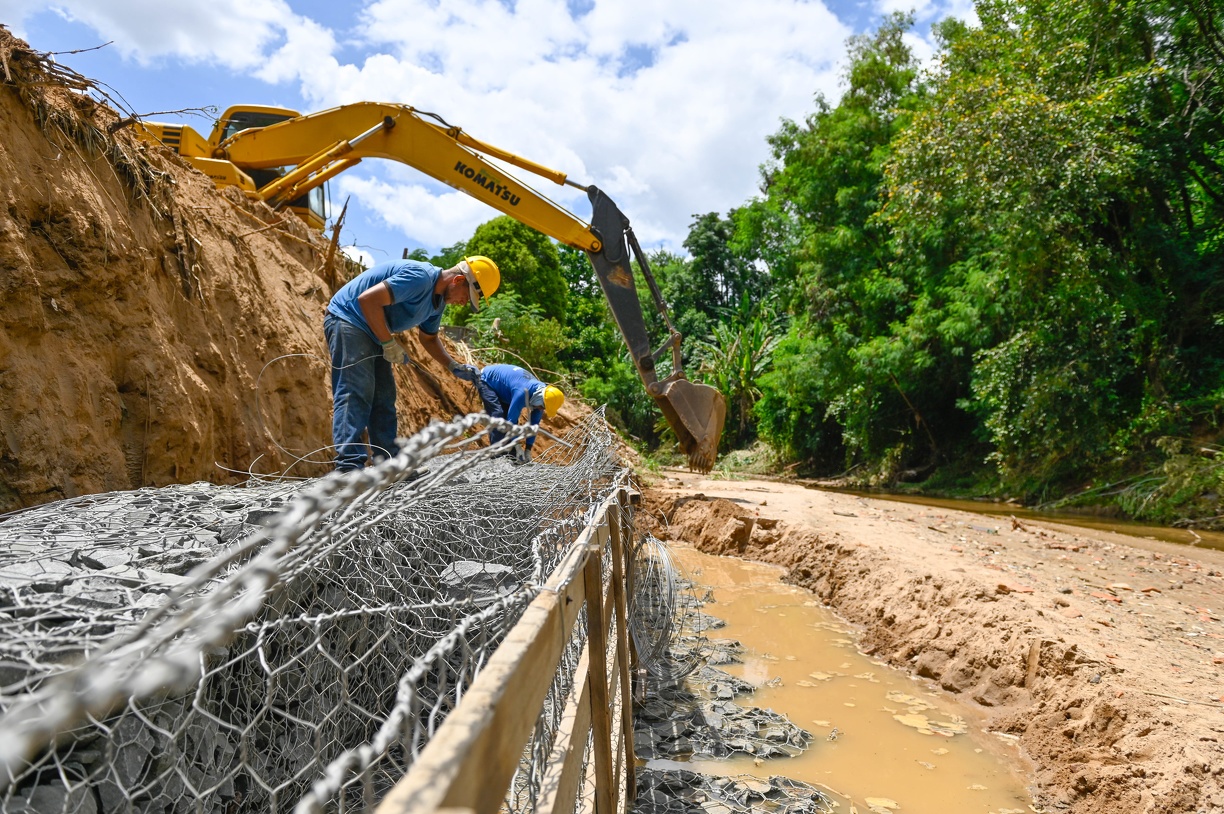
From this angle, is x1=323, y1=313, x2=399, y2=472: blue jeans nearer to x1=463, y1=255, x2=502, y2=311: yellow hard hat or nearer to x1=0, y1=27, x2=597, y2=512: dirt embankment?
x1=0, y1=27, x2=597, y2=512: dirt embankment

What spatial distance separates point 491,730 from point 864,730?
13.0 feet

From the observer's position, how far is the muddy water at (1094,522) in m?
9.29

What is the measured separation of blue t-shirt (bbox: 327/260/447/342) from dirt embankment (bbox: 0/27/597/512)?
3.44ft

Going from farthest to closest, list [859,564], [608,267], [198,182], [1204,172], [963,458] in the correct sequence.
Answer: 1. [963,458]
2. [1204,172]
3. [608,267]
4. [859,564]
5. [198,182]

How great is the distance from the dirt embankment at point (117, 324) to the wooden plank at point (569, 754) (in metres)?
2.48

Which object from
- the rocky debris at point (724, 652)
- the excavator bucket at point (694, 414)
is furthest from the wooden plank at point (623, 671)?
the excavator bucket at point (694, 414)

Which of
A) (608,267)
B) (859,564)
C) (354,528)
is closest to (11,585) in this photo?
(354,528)

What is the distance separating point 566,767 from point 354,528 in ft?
2.78

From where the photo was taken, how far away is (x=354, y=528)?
6.67 ft

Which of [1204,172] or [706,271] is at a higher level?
[706,271]

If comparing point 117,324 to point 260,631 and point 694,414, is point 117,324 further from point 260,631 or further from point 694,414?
point 694,414

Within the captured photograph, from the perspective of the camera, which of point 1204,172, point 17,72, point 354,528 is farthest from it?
point 1204,172

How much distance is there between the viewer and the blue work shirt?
649cm

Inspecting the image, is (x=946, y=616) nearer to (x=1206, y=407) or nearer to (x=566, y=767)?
(x=566, y=767)
